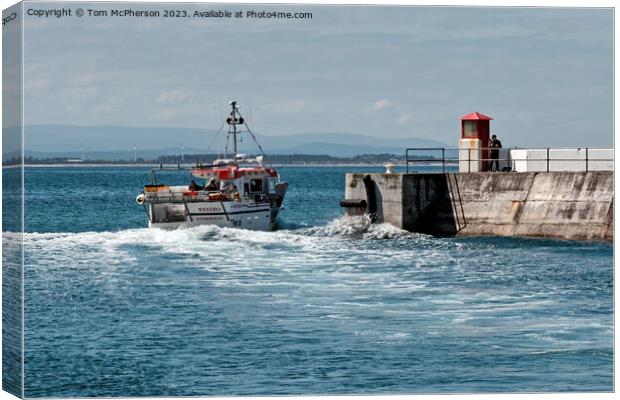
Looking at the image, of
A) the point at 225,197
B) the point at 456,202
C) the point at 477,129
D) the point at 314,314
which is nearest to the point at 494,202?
the point at 456,202

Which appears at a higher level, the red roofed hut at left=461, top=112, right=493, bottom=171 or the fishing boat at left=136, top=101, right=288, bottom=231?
the red roofed hut at left=461, top=112, right=493, bottom=171

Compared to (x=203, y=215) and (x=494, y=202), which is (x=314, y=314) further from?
(x=203, y=215)

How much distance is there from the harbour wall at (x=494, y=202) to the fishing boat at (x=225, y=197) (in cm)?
431

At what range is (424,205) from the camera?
3769 cm

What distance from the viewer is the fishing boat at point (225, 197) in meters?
40.7

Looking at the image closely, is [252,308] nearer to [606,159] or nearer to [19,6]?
[19,6]

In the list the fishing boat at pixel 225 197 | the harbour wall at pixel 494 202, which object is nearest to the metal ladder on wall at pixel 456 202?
the harbour wall at pixel 494 202

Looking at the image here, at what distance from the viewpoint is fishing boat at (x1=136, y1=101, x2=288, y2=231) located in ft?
133

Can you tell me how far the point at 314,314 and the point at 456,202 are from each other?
47.8ft

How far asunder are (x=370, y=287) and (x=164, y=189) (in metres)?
15.1

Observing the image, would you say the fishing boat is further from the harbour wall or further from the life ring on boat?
the harbour wall

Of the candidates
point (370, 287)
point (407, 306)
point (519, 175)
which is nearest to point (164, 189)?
point (519, 175)

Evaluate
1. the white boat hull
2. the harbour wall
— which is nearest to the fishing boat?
the white boat hull

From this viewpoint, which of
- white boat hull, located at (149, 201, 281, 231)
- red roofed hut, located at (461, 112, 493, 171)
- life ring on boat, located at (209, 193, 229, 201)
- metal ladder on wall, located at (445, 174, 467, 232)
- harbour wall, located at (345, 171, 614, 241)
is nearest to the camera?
harbour wall, located at (345, 171, 614, 241)
